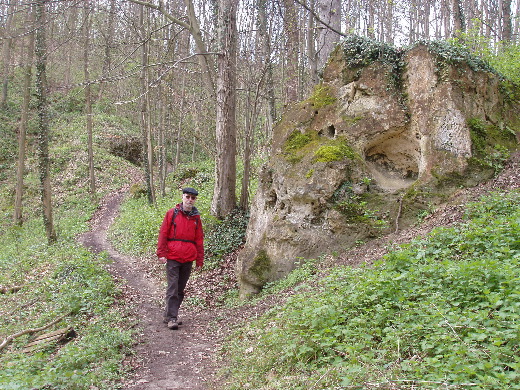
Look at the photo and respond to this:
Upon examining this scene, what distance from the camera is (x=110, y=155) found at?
3011 centimetres

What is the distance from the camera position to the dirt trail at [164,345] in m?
4.98

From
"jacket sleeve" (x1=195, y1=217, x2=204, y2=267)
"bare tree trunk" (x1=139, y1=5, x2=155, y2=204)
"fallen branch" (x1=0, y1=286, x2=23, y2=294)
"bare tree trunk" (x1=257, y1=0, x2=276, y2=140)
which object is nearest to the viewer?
"jacket sleeve" (x1=195, y1=217, x2=204, y2=267)

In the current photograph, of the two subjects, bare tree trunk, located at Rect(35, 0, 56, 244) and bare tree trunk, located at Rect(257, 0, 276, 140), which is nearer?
bare tree trunk, located at Rect(257, 0, 276, 140)

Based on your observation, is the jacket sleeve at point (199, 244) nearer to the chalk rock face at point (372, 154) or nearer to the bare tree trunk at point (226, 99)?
the chalk rock face at point (372, 154)

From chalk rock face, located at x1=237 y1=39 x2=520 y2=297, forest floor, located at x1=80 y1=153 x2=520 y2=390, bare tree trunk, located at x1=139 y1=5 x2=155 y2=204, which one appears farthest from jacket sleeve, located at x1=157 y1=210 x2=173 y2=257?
bare tree trunk, located at x1=139 y1=5 x2=155 y2=204

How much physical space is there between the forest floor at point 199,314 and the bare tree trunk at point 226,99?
233 cm

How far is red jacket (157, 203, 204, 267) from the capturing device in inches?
277

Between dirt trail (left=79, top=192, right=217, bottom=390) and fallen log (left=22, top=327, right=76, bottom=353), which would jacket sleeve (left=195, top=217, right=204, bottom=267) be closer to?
dirt trail (left=79, top=192, right=217, bottom=390)

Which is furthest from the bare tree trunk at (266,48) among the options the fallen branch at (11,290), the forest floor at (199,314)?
the fallen branch at (11,290)

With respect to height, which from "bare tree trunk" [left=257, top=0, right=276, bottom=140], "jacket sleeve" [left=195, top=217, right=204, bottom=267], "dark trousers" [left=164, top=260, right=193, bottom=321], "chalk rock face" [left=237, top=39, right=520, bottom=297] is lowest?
"dark trousers" [left=164, top=260, right=193, bottom=321]

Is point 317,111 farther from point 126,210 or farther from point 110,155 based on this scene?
point 110,155

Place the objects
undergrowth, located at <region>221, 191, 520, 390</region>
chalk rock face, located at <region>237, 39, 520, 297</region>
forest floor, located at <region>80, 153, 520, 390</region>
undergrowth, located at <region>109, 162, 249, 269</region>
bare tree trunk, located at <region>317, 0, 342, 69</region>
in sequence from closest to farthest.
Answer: undergrowth, located at <region>221, 191, 520, 390</region>
forest floor, located at <region>80, 153, 520, 390</region>
chalk rock face, located at <region>237, 39, 520, 297</region>
bare tree trunk, located at <region>317, 0, 342, 69</region>
undergrowth, located at <region>109, 162, 249, 269</region>

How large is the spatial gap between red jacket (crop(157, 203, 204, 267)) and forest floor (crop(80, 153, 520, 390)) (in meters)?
1.18

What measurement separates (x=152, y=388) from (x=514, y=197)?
5.63 metres
